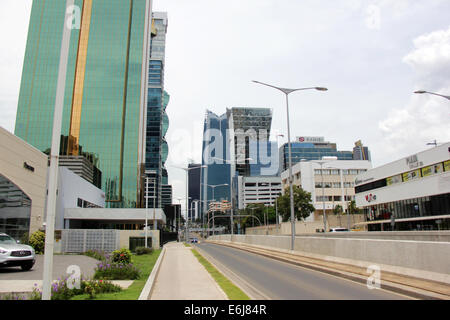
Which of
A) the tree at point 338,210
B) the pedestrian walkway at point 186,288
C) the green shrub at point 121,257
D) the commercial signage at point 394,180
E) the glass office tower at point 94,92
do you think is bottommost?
the pedestrian walkway at point 186,288

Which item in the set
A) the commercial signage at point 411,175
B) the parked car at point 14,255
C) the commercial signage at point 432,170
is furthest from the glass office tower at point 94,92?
the parked car at point 14,255

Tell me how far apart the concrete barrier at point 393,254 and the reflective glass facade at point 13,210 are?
2542 cm

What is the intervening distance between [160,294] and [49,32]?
391 ft

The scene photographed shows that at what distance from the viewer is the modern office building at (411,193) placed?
52250 mm

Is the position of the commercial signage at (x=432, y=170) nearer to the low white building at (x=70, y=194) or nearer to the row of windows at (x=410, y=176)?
the row of windows at (x=410, y=176)

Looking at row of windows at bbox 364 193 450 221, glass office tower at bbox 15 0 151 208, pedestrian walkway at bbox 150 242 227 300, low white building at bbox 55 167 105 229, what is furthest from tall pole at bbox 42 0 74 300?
glass office tower at bbox 15 0 151 208

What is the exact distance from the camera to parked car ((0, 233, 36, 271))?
50.7 ft

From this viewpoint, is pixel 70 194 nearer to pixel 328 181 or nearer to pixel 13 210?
pixel 13 210

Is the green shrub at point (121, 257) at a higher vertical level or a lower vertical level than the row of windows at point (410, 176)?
lower

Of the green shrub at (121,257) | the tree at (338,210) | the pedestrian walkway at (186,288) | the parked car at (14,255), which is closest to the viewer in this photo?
the pedestrian walkway at (186,288)

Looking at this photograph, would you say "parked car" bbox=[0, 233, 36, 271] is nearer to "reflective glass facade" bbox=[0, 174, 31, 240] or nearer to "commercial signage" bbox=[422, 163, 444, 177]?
"reflective glass facade" bbox=[0, 174, 31, 240]
